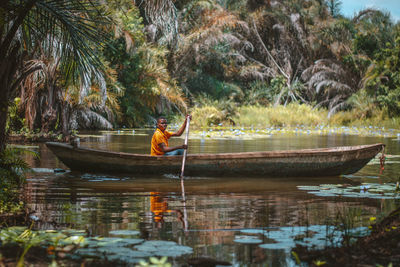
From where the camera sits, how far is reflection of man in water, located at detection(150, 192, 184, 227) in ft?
15.1

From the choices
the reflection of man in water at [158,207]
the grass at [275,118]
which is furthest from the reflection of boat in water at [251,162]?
the grass at [275,118]

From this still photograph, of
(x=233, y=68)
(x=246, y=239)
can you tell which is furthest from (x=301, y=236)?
A: (x=233, y=68)

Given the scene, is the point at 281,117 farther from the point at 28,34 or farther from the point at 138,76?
the point at 28,34

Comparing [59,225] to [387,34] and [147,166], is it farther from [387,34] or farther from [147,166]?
[387,34]

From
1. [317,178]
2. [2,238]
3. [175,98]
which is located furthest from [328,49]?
[2,238]

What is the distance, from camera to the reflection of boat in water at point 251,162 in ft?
25.7


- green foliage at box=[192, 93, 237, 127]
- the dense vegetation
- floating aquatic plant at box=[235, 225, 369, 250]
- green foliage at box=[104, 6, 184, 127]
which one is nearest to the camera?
floating aquatic plant at box=[235, 225, 369, 250]

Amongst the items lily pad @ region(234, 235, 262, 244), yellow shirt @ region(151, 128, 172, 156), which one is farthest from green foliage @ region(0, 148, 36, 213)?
yellow shirt @ region(151, 128, 172, 156)

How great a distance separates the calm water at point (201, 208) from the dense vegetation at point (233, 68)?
7.90m

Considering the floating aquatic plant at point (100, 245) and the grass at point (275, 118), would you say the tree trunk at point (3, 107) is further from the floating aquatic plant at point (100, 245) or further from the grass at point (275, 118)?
the grass at point (275, 118)

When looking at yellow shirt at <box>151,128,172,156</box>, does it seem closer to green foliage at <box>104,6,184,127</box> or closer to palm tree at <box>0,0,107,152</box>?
palm tree at <box>0,0,107,152</box>

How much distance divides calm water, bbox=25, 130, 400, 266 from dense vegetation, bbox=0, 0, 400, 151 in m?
7.90

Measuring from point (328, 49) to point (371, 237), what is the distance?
27.4 m

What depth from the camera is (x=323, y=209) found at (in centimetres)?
510
